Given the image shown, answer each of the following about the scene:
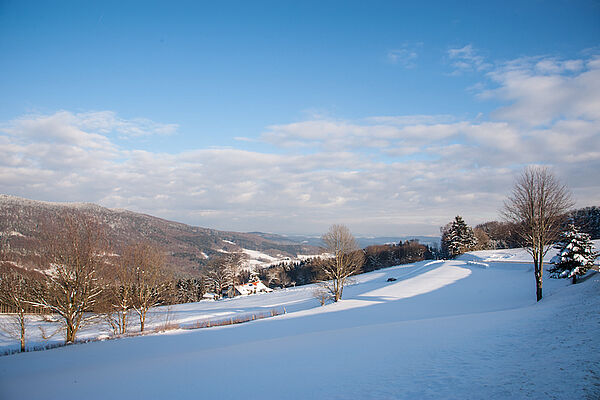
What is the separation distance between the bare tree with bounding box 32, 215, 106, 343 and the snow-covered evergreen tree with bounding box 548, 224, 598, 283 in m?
31.6

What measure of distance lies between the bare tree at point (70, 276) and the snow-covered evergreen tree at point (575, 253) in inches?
1243

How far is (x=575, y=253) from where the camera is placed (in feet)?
66.4

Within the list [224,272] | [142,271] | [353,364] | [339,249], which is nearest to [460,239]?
[339,249]

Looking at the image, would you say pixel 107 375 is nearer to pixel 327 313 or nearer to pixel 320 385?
pixel 320 385

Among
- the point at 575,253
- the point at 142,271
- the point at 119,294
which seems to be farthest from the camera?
the point at 142,271

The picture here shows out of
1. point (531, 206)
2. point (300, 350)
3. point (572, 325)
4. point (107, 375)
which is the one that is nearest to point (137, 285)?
point (107, 375)

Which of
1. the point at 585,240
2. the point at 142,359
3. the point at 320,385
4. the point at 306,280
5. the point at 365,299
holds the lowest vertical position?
the point at 306,280

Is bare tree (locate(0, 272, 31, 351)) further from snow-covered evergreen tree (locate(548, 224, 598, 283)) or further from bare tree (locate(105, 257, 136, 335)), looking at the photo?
snow-covered evergreen tree (locate(548, 224, 598, 283))

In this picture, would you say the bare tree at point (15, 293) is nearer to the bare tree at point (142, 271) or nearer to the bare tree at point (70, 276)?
the bare tree at point (70, 276)

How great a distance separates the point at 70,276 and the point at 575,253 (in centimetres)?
3315

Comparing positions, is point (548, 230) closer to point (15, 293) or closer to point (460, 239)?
point (15, 293)

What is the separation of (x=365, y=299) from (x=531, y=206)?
686 inches

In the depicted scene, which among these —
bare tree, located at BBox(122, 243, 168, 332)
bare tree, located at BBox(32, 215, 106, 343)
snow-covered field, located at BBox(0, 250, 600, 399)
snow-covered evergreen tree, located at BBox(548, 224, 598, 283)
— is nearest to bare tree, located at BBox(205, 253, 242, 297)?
bare tree, located at BBox(122, 243, 168, 332)

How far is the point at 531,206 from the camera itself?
18.3 m
